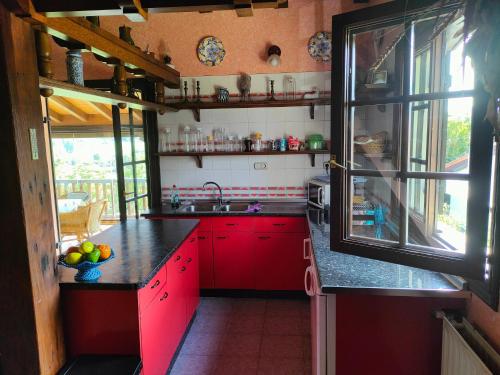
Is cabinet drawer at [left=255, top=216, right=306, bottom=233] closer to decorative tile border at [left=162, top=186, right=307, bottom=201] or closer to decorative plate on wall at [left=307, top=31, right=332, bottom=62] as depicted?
decorative tile border at [left=162, top=186, right=307, bottom=201]

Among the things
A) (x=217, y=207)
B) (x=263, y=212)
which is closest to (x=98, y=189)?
(x=217, y=207)

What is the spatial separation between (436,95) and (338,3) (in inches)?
101

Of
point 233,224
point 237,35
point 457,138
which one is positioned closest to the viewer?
point 457,138

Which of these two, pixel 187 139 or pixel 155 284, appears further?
pixel 187 139

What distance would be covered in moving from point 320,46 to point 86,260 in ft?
9.94

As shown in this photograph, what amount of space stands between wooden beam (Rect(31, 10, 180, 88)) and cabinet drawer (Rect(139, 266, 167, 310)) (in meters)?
1.34

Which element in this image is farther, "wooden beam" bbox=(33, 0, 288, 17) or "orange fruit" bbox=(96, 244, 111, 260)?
"orange fruit" bbox=(96, 244, 111, 260)

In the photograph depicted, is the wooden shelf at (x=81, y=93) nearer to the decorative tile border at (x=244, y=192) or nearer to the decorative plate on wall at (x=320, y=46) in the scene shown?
the decorative tile border at (x=244, y=192)

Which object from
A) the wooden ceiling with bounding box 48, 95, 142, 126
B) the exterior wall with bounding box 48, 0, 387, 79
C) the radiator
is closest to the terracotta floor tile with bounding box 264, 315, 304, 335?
the radiator

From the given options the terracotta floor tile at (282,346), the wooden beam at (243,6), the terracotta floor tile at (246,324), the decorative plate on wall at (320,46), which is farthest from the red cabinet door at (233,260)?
the wooden beam at (243,6)

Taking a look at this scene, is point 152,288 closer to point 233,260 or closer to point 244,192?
point 233,260

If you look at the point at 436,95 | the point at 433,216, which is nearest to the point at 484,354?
the point at 433,216

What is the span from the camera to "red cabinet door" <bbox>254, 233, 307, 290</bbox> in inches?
132

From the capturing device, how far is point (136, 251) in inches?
88.2
